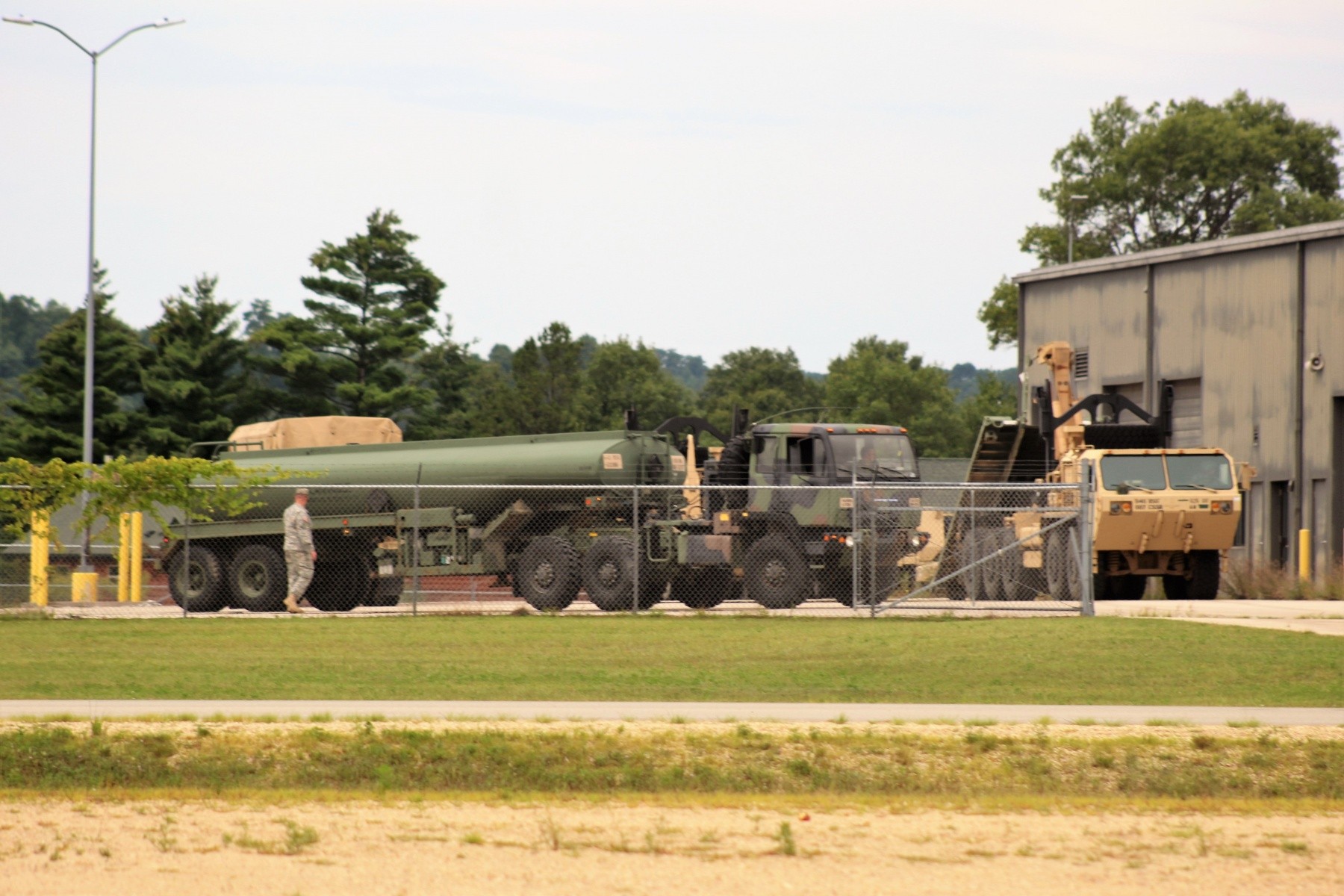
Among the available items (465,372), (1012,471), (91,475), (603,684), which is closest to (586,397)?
(465,372)

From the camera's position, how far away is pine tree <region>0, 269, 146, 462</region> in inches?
2415

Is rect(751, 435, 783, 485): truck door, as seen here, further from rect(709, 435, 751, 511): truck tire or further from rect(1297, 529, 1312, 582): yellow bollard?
rect(1297, 529, 1312, 582): yellow bollard

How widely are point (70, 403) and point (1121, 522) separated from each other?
141 ft

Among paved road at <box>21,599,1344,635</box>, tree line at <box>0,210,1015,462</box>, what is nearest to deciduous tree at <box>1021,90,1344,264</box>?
tree line at <box>0,210,1015,462</box>

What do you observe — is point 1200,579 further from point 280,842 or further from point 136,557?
point 280,842

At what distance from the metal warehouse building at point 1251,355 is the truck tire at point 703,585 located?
51.7 ft

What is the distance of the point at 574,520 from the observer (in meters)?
28.3

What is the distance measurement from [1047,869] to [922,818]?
1.65 meters

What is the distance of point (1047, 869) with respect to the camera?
28.9ft

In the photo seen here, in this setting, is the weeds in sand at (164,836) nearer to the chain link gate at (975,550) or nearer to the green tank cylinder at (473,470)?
the chain link gate at (975,550)

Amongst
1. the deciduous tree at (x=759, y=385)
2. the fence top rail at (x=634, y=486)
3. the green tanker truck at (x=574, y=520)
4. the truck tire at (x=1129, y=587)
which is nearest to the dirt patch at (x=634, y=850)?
the fence top rail at (x=634, y=486)

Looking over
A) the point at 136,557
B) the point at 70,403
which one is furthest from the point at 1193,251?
the point at 70,403

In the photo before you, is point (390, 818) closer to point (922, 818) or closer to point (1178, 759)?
point (922, 818)

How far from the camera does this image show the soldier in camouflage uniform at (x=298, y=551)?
26.8 meters
